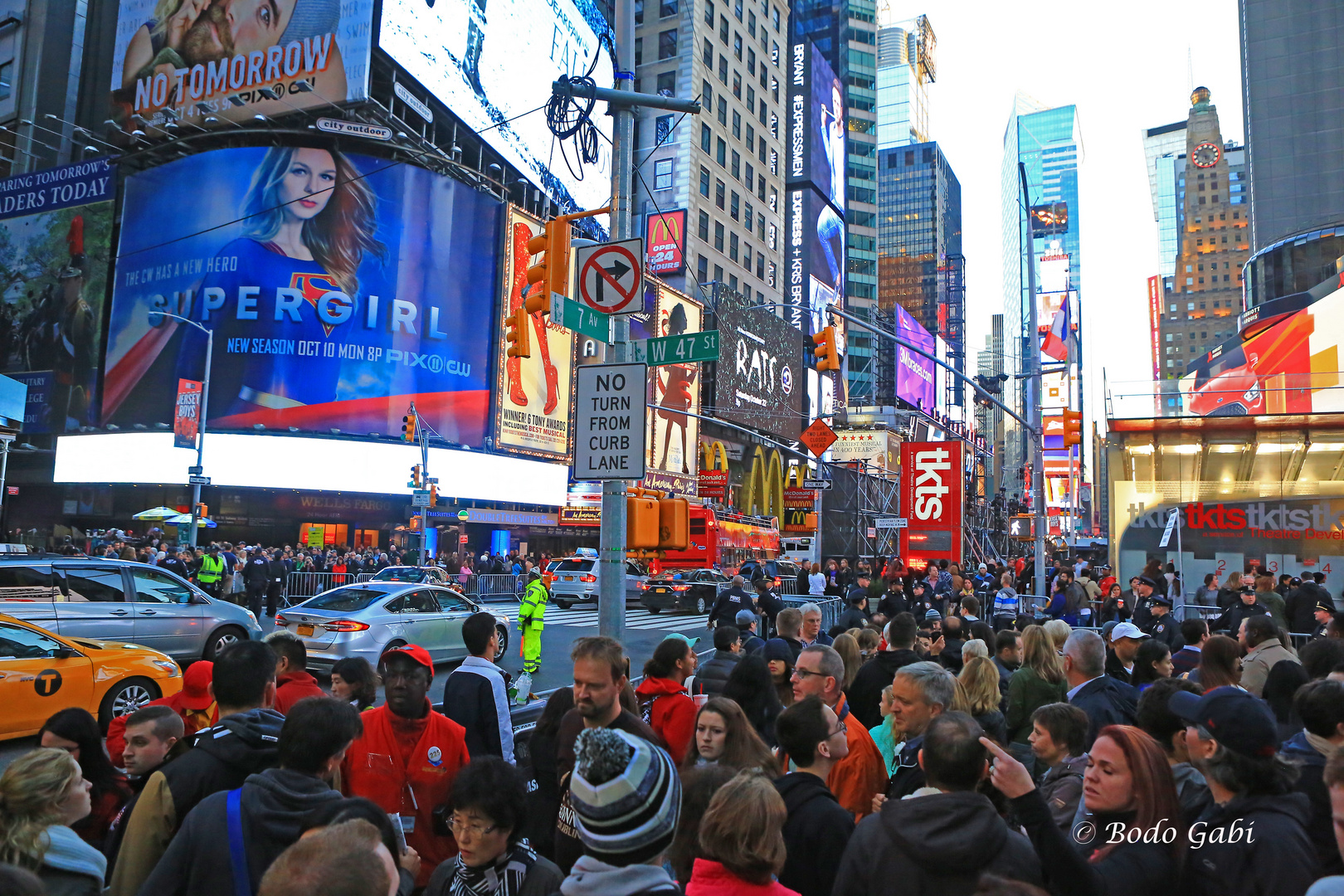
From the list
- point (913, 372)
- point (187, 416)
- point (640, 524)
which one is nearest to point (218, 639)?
point (640, 524)

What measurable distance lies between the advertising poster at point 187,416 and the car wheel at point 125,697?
80.8 feet

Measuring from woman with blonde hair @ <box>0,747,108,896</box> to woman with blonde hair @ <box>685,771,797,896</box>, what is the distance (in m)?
2.18

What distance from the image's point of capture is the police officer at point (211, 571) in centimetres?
2242

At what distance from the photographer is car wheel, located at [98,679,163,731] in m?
9.86

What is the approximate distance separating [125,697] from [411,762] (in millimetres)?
7356

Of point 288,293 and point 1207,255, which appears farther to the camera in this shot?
point 1207,255

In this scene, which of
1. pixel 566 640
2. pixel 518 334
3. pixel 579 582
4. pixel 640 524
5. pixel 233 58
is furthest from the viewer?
pixel 233 58

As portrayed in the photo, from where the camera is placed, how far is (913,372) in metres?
85.6

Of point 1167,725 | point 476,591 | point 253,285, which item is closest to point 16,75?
point 253,285

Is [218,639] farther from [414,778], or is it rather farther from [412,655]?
[414,778]

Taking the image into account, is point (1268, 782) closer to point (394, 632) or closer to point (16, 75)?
point (394, 632)

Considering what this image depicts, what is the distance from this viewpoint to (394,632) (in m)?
14.8

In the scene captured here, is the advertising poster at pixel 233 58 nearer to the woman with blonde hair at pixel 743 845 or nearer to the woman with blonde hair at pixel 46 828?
the woman with blonde hair at pixel 46 828

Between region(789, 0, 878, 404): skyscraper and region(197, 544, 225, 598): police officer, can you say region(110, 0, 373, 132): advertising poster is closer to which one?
region(197, 544, 225, 598): police officer
